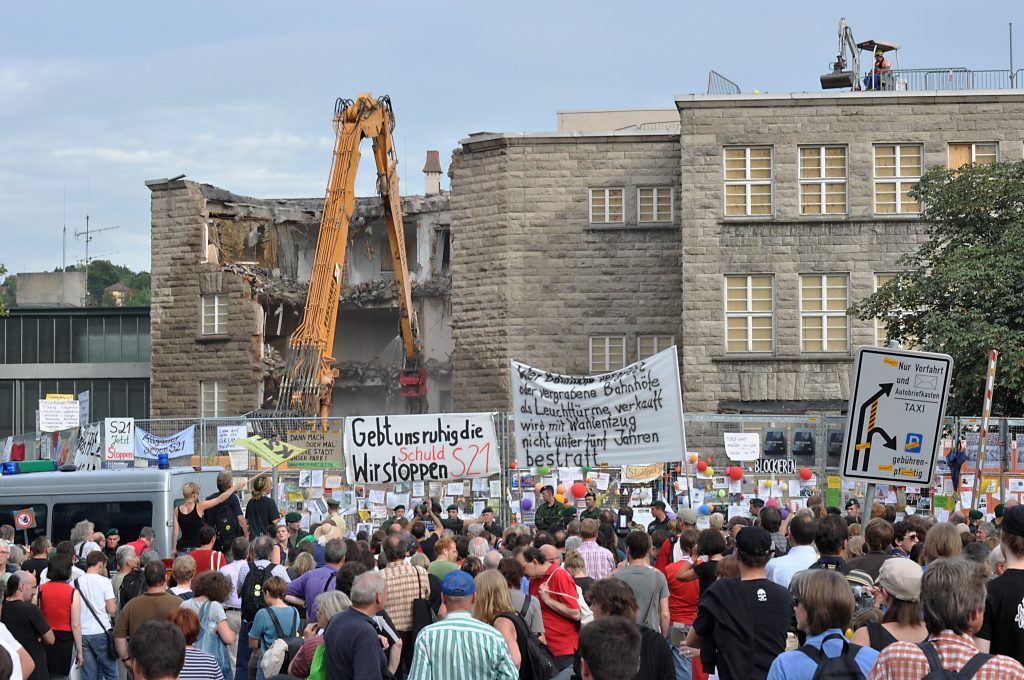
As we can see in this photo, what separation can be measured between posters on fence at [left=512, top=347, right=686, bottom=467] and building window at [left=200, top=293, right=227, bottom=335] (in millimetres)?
22782

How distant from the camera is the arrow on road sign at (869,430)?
11688 millimetres

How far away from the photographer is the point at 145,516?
53.6ft

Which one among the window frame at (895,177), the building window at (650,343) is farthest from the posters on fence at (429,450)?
the window frame at (895,177)

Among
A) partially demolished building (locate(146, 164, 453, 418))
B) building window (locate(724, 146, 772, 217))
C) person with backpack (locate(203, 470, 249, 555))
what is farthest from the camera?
partially demolished building (locate(146, 164, 453, 418))

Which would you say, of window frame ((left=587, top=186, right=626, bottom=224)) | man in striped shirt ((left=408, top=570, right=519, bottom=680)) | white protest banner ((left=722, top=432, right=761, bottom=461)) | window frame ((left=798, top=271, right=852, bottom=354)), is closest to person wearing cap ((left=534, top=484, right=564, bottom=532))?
white protest banner ((left=722, top=432, right=761, bottom=461))

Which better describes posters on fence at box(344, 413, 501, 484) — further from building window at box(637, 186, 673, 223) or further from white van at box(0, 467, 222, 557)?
building window at box(637, 186, 673, 223)

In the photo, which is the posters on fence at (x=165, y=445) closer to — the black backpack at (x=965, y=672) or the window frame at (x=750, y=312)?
the window frame at (x=750, y=312)

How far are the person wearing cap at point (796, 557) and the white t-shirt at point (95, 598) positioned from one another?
5.72 meters

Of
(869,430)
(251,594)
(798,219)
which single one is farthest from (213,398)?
(869,430)

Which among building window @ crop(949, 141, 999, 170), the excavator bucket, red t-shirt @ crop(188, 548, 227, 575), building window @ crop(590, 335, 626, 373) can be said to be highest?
the excavator bucket

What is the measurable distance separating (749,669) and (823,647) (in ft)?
5.83

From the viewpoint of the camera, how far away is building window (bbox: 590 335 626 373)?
3566 centimetres

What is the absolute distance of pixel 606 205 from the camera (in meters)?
36.0

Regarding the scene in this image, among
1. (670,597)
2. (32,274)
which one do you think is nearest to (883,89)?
(670,597)
